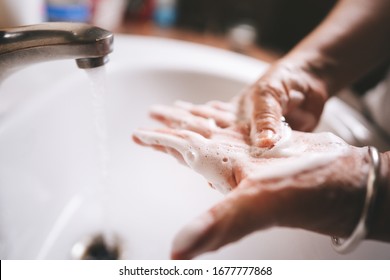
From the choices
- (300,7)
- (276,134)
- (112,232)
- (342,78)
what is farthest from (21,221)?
(300,7)

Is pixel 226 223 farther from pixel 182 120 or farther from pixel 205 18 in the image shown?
pixel 205 18

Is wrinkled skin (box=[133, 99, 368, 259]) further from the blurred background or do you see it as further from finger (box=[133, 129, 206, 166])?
the blurred background

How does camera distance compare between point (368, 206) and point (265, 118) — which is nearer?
point (368, 206)

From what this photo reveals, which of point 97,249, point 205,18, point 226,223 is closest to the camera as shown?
point 226,223

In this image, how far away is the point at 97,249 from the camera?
0.65 meters

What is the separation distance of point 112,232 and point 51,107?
0.25m

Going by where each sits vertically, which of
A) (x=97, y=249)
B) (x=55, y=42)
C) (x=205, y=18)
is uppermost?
(x=55, y=42)

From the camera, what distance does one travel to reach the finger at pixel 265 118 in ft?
1.44

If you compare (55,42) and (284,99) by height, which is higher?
(55,42)

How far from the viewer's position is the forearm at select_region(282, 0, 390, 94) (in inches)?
22.8

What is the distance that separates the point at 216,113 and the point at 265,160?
153 millimetres

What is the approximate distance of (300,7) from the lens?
1169 millimetres

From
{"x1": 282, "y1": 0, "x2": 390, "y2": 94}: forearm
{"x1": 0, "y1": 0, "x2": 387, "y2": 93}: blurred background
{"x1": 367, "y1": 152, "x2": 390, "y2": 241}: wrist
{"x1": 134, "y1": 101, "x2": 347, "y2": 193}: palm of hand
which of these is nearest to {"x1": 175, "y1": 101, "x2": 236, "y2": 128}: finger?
{"x1": 134, "y1": 101, "x2": 347, "y2": 193}: palm of hand

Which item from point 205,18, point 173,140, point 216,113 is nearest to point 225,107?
point 216,113
